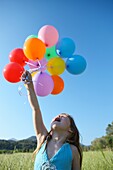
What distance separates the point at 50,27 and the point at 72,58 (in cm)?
36

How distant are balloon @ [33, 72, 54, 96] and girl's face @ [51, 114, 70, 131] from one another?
0.52 meters

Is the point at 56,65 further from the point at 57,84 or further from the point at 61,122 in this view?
the point at 61,122

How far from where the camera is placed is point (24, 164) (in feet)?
11.8

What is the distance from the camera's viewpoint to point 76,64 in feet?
9.17

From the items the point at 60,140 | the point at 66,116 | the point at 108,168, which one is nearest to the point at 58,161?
the point at 60,140

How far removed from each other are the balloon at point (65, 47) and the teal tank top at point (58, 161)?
1.14 meters

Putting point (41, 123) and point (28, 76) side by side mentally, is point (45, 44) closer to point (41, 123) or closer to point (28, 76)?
point (28, 76)

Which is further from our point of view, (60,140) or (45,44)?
(45,44)

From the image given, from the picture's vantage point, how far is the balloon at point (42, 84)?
252 cm

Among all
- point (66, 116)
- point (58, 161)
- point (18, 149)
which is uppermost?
point (18, 149)

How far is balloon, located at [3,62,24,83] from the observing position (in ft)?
8.43

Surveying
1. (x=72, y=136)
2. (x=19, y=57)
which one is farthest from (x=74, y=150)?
(x=19, y=57)

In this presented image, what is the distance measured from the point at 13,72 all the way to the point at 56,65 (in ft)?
1.36

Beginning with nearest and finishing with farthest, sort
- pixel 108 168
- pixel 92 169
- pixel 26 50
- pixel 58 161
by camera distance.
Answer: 1. pixel 58 161
2. pixel 26 50
3. pixel 108 168
4. pixel 92 169
